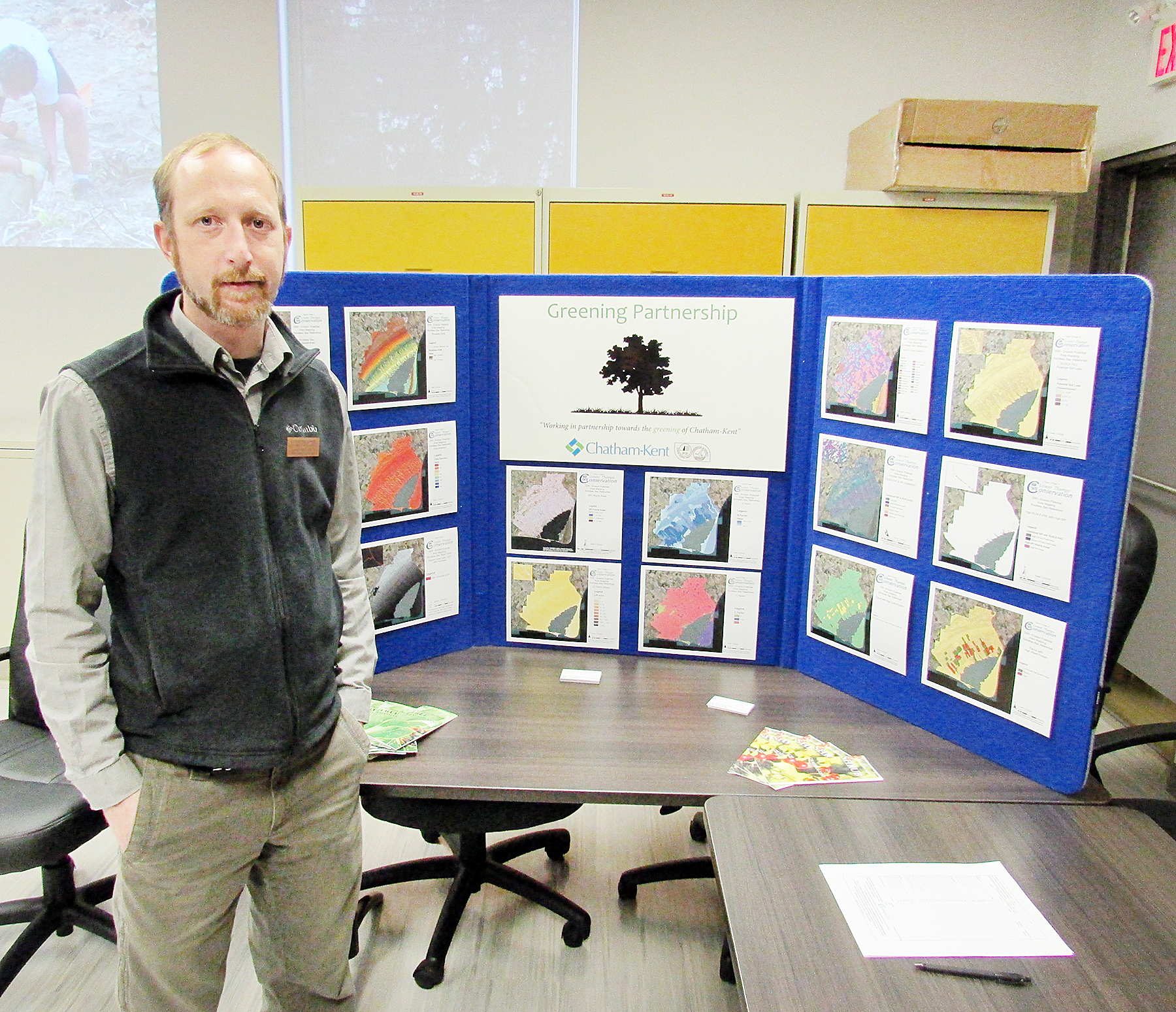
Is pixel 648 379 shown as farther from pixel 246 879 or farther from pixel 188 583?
pixel 246 879

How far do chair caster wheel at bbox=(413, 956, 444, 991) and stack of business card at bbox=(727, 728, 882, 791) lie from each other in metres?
0.93

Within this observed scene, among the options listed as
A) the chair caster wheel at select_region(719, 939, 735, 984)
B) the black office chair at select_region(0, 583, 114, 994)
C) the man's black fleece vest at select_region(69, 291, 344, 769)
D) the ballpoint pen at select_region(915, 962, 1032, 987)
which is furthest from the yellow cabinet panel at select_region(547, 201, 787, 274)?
the ballpoint pen at select_region(915, 962, 1032, 987)

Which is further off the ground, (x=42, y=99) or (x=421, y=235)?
(x=42, y=99)

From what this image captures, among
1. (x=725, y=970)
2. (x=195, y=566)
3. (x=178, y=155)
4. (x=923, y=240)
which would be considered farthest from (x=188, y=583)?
(x=923, y=240)

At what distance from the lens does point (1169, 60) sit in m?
3.04

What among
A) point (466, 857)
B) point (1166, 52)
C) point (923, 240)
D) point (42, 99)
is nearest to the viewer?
point (466, 857)

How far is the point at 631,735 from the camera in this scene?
160 centimetres

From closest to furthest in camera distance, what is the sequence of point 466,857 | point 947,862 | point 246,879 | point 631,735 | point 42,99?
point 947,862, point 246,879, point 631,735, point 466,857, point 42,99

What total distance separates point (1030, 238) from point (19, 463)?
3806 mm

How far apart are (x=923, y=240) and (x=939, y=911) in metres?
2.24

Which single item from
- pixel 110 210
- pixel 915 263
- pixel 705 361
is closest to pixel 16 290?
pixel 110 210

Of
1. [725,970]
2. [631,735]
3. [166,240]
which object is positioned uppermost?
[166,240]

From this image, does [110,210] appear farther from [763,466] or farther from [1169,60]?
[1169,60]

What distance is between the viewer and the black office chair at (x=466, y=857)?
1.79 m
